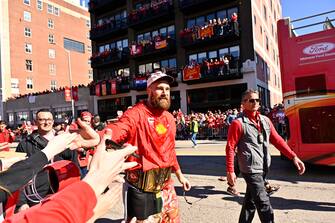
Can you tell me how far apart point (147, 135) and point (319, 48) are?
6.65 meters

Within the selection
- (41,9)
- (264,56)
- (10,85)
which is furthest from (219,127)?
(41,9)

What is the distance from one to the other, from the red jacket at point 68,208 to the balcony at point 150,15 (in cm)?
2918

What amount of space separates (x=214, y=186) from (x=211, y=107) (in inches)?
778

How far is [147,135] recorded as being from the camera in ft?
11.5

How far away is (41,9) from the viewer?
5253 cm

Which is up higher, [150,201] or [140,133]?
[140,133]

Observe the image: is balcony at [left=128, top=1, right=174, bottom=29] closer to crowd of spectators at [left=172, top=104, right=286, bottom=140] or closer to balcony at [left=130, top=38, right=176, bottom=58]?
balcony at [left=130, top=38, right=176, bottom=58]

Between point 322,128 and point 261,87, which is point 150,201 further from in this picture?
point 261,87

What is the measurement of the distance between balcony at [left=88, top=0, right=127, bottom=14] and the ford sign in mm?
28276

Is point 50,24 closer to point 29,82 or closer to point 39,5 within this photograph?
point 39,5

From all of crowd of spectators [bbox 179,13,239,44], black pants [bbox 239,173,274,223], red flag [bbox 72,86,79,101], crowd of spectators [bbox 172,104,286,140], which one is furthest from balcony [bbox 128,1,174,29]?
black pants [bbox 239,173,274,223]

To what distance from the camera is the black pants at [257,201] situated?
422 cm

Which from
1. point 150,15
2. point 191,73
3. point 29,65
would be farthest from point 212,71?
point 29,65

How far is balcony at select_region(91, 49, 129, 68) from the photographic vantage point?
33.1 meters
